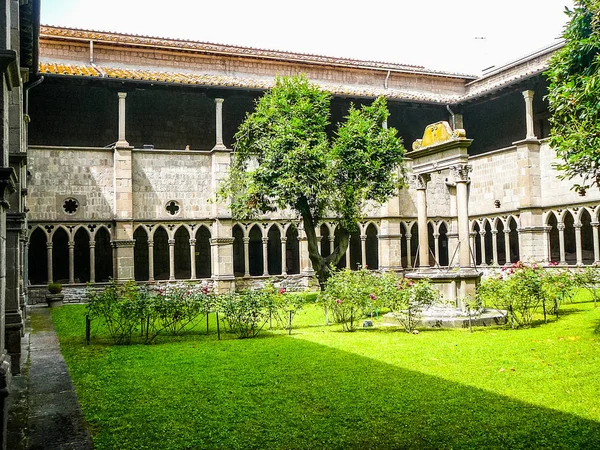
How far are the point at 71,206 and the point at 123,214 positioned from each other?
163 cm

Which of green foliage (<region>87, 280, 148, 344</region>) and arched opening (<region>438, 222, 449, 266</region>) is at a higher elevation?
arched opening (<region>438, 222, 449, 266</region>)

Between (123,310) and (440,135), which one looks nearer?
(123,310)

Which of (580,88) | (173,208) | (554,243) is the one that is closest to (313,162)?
(173,208)

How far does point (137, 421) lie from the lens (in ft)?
18.0

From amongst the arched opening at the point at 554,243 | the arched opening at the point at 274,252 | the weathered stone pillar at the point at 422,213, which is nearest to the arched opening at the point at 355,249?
the arched opening at the point at 274,252

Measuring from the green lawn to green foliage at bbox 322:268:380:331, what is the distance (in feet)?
3.45

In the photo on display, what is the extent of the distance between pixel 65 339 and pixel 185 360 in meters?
3.37

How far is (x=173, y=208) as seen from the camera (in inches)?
780

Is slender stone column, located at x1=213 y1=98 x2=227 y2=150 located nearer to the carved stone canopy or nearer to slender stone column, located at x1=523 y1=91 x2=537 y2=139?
the carved stone canopy

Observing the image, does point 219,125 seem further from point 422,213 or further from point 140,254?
point 422,213

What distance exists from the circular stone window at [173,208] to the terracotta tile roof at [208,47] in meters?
6.24

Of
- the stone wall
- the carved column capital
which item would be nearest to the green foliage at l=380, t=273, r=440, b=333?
the carved column capital

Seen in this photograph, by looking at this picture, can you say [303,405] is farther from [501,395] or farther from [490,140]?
[490,140]

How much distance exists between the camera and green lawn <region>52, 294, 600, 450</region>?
496cm
